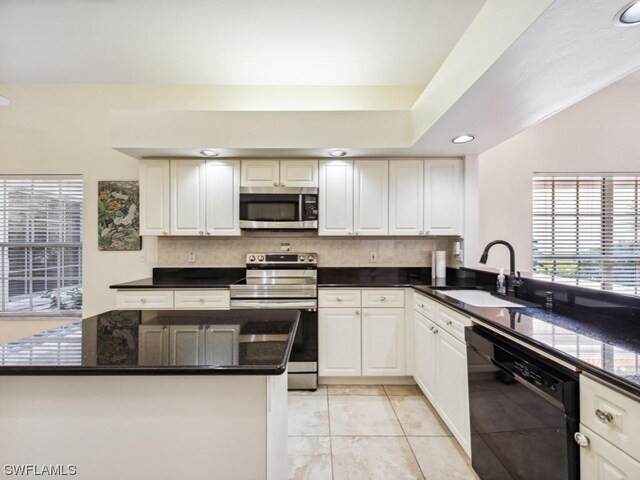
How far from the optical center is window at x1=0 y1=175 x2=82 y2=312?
130 inches

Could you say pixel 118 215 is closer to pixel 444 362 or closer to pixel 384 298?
pixel 384 298

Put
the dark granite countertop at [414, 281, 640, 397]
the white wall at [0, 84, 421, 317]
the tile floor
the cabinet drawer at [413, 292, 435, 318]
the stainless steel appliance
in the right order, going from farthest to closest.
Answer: the white wall at [0, 84, 421, 317]
the stainless steel appliance
the cabinet drawer at [413, 292, 435, 318]
the tile floor
the dark granite countertop at [414, 281, 640, 397]

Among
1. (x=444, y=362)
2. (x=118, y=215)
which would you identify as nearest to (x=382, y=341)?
(x=444, y=362)

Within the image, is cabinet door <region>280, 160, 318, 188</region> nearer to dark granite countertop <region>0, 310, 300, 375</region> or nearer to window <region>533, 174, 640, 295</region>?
dark granite countertop <region>0, 310, 300, 375</region>

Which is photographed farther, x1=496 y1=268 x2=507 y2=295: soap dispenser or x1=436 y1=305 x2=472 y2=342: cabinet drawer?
x1=496 y1=268 x2=507 y2=295: soap dispenser

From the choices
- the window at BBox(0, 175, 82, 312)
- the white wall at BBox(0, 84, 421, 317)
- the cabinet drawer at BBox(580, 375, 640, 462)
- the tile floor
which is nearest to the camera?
the cabinet drawer at BBox(580, 375, 640, 462)

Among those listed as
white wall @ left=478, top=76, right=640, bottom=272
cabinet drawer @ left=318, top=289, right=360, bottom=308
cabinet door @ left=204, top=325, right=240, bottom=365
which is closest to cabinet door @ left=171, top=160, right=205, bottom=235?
cabinet drawer @ left=318, top=289, right=360, bottom=308

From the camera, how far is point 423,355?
2.57m

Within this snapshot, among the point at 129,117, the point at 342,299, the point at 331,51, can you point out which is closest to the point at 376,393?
the point at 342,299

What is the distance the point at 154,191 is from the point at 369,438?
9.54 feet

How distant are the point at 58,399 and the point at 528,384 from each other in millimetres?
1763

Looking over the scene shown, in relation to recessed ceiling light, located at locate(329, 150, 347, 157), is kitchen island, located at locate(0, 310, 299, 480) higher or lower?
lower

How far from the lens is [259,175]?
3.07 m

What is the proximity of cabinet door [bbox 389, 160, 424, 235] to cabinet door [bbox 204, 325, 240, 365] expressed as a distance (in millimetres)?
2174
